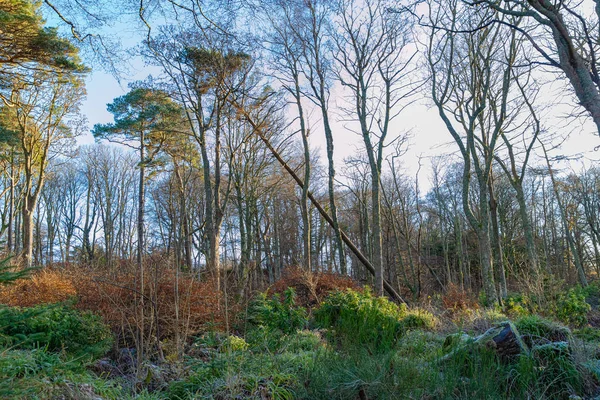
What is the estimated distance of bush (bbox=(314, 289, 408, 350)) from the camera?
20.7ft

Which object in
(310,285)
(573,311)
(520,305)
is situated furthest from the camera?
(310,285)

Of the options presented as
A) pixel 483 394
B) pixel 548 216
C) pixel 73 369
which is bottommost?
pixel 483 394

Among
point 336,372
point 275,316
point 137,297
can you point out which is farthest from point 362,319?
point 137,297

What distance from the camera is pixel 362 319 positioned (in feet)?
24.9

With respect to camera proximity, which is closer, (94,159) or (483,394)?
(483,394)

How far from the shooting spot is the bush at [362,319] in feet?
20.7

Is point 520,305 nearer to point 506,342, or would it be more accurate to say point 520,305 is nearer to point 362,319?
point 362,319

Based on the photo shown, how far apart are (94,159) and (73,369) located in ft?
96.3

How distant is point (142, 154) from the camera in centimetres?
2050

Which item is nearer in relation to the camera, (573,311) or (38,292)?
(573,311)

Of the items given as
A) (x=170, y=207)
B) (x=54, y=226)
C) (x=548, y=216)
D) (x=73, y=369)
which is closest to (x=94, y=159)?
(x=54, y=226)

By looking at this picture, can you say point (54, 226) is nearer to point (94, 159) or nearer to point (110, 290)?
point (94, 159)

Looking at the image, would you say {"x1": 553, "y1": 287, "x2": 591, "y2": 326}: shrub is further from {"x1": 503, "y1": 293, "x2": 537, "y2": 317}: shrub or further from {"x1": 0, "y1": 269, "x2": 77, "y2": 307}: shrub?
{"x1": 0, "y1": 269, "x2": 77, "y2": 307}: shrub

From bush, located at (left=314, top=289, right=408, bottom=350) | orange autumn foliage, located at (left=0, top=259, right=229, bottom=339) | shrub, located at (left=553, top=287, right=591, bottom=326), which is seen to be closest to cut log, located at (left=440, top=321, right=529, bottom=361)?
bush, located at (left=314, top=289, right=408, bottom=350)
